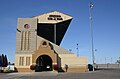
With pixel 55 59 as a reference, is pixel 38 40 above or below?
above

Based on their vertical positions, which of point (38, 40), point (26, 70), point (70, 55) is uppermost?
point (38, 40)

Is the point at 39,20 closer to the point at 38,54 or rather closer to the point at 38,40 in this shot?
the point at 38,40

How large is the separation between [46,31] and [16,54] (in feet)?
62.2

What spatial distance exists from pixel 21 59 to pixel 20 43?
4.57 metres

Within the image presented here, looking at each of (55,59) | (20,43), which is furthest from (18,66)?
(55,59)

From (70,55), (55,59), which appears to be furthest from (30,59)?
(70,55)

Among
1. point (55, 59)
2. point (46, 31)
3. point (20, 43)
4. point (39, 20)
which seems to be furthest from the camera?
point (46, 31)

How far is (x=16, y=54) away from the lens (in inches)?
2231

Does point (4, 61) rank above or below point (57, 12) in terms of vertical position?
below

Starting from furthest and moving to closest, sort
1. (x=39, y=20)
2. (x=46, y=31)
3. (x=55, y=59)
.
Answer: (x=46, y=31) → (x=39, y=20) → (x=55, y=59)

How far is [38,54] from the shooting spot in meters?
53.8

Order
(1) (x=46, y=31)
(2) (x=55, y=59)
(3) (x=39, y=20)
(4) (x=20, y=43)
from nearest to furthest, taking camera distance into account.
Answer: (2) (x=55, y=59) < (4) (x=20, y=43) < (3) (x=39, y=20) < (1) (x=46, y=31)

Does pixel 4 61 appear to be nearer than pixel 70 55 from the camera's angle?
No

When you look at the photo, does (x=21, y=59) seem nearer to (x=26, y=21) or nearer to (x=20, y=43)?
(x=20, y=43)
